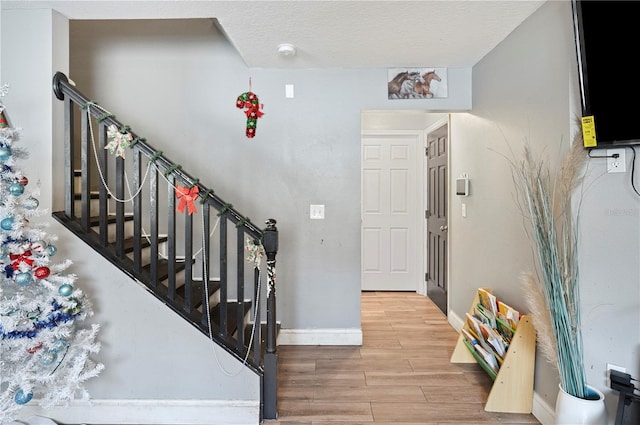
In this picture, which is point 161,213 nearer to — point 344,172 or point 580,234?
point 344,172

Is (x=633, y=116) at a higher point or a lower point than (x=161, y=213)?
higher

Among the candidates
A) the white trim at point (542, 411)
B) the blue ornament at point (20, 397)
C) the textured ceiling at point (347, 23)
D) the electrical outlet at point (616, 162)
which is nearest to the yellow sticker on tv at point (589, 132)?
the electrical outlet at point (616, 162)

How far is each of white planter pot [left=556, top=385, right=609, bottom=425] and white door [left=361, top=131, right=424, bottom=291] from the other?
9.47ft

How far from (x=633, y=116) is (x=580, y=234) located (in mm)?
560

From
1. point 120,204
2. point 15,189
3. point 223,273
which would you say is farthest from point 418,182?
point 15,189

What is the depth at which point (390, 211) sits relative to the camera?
14.4 feet

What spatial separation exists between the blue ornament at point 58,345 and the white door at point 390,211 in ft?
10.9

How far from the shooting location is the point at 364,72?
283cm

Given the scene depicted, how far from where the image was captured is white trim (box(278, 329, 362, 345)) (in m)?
2.88

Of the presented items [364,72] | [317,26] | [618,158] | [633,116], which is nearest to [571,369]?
[618,158]

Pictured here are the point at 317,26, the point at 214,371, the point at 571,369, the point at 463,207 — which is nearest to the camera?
the point at 571,369

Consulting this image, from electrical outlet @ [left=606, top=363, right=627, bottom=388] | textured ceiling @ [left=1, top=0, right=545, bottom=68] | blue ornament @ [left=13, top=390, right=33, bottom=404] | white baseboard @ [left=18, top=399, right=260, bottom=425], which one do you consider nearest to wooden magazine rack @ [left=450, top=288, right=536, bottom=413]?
electrical outlet @ [left=606, top=363, right=627, bottom=388]

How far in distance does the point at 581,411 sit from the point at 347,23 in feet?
7.39

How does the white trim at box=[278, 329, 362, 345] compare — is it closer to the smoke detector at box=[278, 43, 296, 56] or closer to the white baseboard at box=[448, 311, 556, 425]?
the white baseboard at box=[448, 311, 556, 425]
